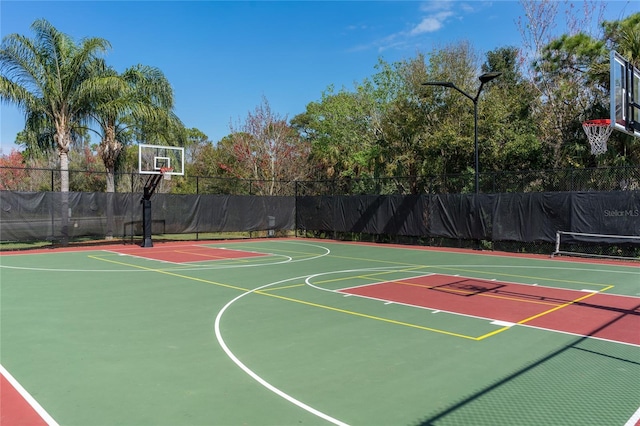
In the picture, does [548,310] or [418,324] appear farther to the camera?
[548,310]

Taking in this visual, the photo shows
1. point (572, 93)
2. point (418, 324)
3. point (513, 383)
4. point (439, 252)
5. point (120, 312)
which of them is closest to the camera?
point (513, 383)

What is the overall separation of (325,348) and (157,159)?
1669cm

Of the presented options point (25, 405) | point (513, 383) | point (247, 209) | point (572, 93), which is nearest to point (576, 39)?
point (572, 93)

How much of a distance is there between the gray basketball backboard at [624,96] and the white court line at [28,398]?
8642 millimetres

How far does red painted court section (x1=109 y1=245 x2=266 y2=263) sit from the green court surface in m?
3.97

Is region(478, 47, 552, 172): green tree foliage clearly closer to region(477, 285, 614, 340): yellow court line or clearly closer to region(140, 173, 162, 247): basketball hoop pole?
region(477, 285, 614, 340): yellow court line

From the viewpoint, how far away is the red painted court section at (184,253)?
15.4 meters

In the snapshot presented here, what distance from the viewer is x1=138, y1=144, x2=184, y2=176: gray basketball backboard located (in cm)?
1922

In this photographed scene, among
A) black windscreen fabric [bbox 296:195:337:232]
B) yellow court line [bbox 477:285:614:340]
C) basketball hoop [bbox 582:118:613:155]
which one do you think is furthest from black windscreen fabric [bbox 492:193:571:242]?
black windscreen fabric [bbox 296:195:337:232]

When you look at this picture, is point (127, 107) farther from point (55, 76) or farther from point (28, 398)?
point (28, 398)

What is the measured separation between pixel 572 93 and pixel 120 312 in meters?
19.9

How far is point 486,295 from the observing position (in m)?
8.94

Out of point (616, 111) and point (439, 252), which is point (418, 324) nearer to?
point (616, 111)

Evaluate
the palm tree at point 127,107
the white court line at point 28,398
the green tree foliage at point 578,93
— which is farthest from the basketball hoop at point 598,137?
the palm tree at point 127,107
